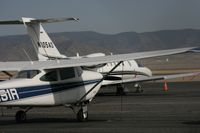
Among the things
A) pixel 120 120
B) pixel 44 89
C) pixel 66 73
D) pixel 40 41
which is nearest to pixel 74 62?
pixel 66 73

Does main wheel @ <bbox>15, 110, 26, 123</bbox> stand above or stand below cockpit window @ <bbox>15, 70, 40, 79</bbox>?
below

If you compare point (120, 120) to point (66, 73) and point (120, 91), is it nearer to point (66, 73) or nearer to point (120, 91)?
point (66, 73)

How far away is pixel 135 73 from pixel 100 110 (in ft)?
49.7

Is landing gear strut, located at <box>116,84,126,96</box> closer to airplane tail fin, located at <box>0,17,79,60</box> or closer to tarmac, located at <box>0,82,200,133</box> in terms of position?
airplane tail fin, located at <box>0,17,79,60</box>

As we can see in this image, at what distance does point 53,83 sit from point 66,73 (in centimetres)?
70

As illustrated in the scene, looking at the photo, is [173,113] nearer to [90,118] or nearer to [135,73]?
[90,118]

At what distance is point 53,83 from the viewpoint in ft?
61.5

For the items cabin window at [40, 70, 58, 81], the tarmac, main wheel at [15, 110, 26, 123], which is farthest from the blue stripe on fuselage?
main wheel at [15, 110, 26, 123]

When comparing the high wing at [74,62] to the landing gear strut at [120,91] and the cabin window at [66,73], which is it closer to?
the cabin window at [66,73]

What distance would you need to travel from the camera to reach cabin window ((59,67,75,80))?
19.1 meters

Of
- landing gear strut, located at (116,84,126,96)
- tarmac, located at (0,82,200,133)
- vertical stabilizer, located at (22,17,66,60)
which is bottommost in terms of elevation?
tarmac, located at (0,82,200,133)

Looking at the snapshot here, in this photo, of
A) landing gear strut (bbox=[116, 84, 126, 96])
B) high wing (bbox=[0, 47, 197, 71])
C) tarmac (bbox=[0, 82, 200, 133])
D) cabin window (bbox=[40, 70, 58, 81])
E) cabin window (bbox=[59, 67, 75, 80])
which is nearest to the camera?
tarmac (bbox=[0, 82, 200, 133])

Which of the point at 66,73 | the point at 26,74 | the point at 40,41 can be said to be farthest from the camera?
the point at 40,41

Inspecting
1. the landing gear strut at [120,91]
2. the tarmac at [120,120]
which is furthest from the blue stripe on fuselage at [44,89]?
the landing gear strut at [120,91]
